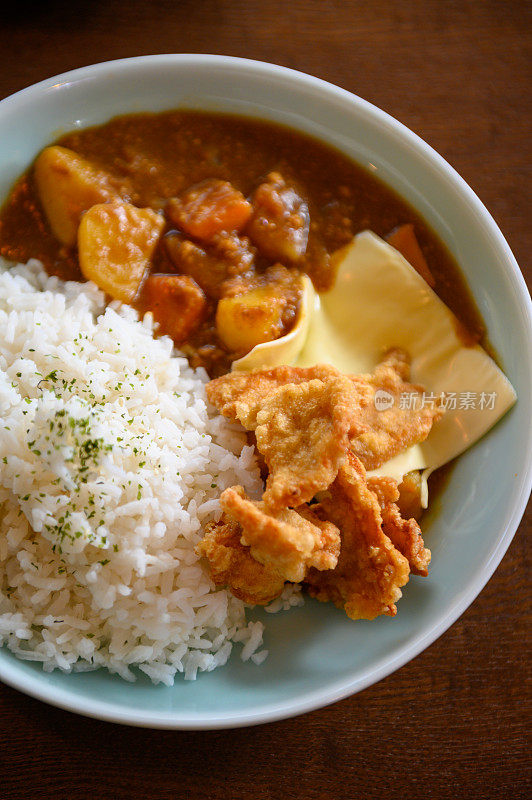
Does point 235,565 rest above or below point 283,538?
below

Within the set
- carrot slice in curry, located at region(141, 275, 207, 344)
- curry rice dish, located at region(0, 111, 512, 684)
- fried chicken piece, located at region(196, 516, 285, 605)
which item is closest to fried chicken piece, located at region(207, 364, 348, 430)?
curry rice dish, located at region(0, 111, 512, 684)

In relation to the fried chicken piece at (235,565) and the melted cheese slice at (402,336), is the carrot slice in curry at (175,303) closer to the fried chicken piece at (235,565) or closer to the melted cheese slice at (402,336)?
the melted cheese slice at (402,336)

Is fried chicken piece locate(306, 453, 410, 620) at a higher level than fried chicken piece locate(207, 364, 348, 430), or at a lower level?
lower

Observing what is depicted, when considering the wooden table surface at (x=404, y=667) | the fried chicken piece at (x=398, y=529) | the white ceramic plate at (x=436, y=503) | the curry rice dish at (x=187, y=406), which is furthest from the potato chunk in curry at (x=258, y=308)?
the wooden table surface at (x=404, y=667)

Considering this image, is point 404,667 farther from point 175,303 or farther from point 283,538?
point 175,303

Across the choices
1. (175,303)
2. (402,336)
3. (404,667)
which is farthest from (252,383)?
(404,667)

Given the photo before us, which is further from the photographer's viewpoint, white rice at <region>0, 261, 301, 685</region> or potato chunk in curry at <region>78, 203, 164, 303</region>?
potato chunk in curry at <region>78, 203, 164, 303</region>

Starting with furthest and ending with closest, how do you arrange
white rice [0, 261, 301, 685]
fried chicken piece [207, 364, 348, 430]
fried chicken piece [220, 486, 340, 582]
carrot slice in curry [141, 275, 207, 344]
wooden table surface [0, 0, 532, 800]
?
carrot slice in curry [141, 275, 207, 344] < fried chicken piece [207, 364, 348, 430] < wooden table surface [0, 0, 532, 800] < white rice [0, 261, 301, 685] < fried chicken piece [220, 486, 340, 582]

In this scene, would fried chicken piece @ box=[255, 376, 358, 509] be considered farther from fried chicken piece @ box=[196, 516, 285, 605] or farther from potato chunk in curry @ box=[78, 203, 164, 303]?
potato chunk in curry @ box=[78, 203, 164, 303]
